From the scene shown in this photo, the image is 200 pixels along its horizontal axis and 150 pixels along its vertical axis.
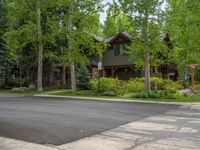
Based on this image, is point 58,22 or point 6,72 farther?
point 6,72

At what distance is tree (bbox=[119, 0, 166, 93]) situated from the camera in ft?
73.7

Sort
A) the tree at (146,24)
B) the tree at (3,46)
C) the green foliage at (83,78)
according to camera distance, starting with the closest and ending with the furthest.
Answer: the tree at (146,24) → the green foliage at (83,78) → the tree at (3,46)

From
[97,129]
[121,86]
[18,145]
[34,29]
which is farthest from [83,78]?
[18,145]

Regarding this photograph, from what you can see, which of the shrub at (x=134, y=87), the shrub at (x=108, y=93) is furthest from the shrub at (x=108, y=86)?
the shrub at (x=134, y=87)

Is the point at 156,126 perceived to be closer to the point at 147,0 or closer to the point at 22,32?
the point at 147,0

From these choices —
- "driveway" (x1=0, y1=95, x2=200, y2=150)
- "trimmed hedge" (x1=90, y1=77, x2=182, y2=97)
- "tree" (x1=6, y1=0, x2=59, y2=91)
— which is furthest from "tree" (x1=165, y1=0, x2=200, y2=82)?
"driveway" (x1=0, y1=95, x2=200, y2=150)

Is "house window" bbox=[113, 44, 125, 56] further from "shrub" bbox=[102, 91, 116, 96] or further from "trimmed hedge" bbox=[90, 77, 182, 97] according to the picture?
"shrub" bbox=[102, 91, 116, 96]

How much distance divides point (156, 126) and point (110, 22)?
51072 millimetres

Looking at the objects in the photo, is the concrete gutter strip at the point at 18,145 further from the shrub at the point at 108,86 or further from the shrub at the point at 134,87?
the shrub at the point at 134,87

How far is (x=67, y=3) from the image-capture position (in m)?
26.5

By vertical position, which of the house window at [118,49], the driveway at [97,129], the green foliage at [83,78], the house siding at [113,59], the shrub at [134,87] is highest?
the house window at [118,49]

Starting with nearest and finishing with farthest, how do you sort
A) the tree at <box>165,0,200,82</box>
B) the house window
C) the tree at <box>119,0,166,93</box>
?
the tree at <box>119,0,166,93</box> < the tree at <box>165,0,200,82</box> < the house window

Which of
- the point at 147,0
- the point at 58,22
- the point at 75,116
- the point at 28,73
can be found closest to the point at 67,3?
the point at 58,22

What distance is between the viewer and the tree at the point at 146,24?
22.5 meters
